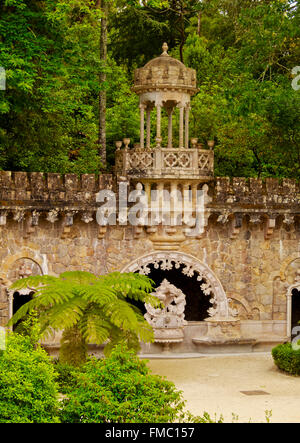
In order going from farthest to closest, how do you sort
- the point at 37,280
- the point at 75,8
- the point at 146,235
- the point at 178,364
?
the point at 75,8, the point at 146,235, the point at 178,364, the point at 37,280

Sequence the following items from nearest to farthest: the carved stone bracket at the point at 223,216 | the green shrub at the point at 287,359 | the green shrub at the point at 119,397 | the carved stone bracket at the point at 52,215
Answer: the green shrub at the point at 119,397 < the green shrub at the point at 287,359 < the carved stone bracket at the point at 52,215 < the carved stone bracket at the point at 223,216

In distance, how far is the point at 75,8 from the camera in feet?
96.1

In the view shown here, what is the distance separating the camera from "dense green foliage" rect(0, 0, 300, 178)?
22.0m

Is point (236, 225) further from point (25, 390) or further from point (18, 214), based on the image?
point (25, 390)

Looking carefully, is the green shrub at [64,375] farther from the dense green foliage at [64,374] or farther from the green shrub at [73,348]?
the green shrub at [73,348]

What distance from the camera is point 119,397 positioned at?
12.1m

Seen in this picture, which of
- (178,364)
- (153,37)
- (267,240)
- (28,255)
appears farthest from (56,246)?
(153,37)

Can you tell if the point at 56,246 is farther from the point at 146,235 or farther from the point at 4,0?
the point at 4,0

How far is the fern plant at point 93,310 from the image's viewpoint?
1728 cm

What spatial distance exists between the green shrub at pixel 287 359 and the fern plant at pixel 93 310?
3876mm

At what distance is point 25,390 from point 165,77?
474 inches

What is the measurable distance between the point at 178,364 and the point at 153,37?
1904cm

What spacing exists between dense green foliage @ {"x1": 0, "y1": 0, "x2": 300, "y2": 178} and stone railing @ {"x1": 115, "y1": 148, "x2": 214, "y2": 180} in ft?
6.01

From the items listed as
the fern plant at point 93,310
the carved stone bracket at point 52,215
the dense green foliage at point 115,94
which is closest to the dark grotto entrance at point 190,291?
the dense green foliage at point 115,94
